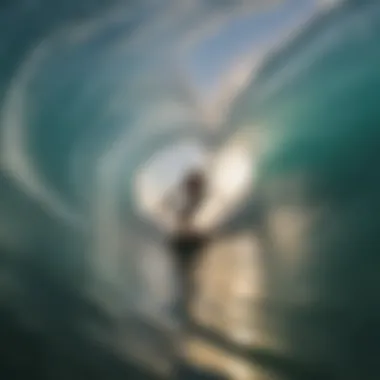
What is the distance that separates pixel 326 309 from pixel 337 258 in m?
0.04

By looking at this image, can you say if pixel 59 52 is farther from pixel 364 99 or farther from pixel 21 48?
pixel 364 99

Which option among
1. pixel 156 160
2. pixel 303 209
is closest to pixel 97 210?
pixel 156 160

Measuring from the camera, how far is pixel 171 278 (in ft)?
2.00

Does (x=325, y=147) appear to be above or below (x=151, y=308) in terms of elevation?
above

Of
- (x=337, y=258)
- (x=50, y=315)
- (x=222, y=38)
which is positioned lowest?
(x=50, y=315)

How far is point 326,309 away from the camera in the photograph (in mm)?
592

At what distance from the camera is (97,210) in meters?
0.62

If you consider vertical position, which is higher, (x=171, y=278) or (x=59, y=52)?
(x=59, y=52)

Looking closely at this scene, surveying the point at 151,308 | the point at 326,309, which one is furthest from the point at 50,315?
the point at 326,309

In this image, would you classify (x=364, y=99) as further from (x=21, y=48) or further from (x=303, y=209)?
(x=21, y=48)

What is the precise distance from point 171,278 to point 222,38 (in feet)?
0.68

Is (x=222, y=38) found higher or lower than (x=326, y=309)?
higher

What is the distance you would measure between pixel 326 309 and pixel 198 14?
27cm

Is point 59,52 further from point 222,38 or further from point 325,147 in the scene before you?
point 325,147
